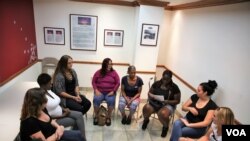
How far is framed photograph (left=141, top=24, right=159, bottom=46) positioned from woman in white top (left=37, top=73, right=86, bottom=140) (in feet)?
7.23

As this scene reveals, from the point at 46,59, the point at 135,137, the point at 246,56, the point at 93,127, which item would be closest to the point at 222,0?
the point at 246,56

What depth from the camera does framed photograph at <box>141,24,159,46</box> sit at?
13.1ft

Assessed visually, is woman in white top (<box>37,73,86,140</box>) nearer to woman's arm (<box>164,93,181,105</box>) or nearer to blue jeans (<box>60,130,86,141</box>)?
blue jeans (<box>60,130,86,141</box>)

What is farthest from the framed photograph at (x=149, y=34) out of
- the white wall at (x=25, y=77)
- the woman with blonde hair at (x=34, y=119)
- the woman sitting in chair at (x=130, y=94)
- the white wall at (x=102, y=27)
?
the woman with blonde hair at (x=34, y=119)

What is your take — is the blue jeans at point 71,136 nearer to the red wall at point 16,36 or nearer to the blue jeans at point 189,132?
the blue jeans at point 189,132

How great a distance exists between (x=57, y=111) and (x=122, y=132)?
125 centimetres

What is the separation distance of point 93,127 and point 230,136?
251 centimetres

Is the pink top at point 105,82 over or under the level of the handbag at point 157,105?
over

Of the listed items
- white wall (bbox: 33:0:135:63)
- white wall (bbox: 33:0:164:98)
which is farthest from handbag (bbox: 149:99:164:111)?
white wall (bbox: 33:0:135:63)

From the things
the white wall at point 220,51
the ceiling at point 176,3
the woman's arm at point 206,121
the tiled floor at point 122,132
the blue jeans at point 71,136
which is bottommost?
the tiled floor at point 122,132

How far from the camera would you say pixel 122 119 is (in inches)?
137

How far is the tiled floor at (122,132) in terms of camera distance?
3047 millimetres

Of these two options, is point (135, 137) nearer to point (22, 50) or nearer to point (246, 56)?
point (246, 56)

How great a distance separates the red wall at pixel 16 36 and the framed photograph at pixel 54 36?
0.28m
